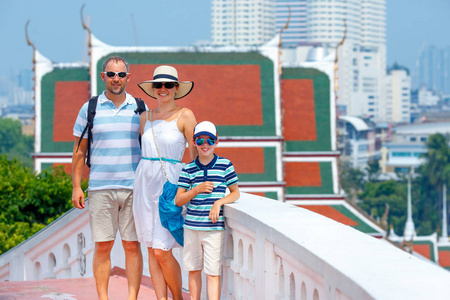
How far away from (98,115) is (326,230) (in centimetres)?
211

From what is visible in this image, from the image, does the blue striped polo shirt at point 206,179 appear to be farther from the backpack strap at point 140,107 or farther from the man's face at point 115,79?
the man's face at point 115,79

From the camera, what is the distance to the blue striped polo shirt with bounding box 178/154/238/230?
6.15 m

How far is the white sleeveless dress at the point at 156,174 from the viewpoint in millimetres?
6340

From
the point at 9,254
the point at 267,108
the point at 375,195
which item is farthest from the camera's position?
the point at 375,195

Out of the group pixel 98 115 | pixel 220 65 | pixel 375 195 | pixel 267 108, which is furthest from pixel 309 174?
pixel 375 195

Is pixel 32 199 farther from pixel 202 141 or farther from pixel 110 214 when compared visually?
pixel 202 141

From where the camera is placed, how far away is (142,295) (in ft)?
25.3

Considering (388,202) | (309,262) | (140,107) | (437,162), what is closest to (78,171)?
(140,107)

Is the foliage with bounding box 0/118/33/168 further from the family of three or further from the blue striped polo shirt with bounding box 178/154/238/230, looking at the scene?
the blue striped polo shirt with bounding box 178/154/238/230

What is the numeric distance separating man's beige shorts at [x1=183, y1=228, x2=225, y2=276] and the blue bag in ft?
0.33

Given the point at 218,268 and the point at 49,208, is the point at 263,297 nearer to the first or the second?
the point at 218,268

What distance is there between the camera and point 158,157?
6340 millimetres

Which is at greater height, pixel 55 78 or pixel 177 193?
pixel 55 78

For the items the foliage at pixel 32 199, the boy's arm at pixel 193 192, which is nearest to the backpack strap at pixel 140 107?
the boy's arm at pixel 193 192
